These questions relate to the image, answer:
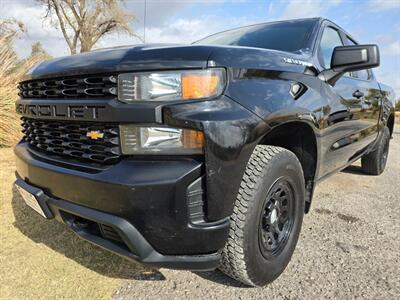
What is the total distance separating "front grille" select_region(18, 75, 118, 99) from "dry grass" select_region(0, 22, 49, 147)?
3.37m

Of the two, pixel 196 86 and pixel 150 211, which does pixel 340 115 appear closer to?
pixel 196 86

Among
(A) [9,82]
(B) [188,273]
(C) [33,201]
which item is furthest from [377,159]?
(A) [9,82]

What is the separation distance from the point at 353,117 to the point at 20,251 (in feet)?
9.50

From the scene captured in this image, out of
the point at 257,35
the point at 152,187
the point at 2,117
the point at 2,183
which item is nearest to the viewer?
the point at 152,187

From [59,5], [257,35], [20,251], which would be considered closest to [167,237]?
[20,251]

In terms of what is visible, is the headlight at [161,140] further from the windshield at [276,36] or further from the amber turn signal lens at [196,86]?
the windshield at [276,36]

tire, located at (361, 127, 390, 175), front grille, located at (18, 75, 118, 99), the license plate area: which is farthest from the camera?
tire, located at (361, 127, 390, 175)

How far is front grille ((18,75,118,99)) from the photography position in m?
1.70

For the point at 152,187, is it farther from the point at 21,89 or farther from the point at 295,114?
the point at 21,89

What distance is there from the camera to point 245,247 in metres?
1.87

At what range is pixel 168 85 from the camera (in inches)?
64.7

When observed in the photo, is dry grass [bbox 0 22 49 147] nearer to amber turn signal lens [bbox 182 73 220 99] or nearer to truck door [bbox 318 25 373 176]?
truck door [bbox 318 25 373 176]

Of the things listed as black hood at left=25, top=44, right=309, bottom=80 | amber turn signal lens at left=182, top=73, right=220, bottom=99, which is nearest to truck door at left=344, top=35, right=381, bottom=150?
black hood at left=25, top=44, right=309, bottom=80

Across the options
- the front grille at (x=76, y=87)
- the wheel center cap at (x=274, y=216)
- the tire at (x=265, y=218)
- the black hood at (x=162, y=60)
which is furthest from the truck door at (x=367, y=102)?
the front grille at (x=76, y=87)
